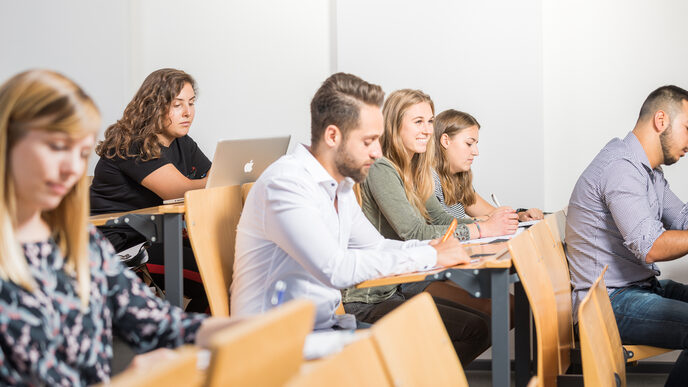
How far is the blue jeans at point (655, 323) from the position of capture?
245cm

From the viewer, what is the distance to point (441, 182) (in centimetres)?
373

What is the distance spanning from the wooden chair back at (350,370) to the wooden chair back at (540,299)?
34.3 inches

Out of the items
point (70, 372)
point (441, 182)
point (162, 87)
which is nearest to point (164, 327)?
point (70, 372)

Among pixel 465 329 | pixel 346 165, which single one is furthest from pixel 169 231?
pixel 465 329

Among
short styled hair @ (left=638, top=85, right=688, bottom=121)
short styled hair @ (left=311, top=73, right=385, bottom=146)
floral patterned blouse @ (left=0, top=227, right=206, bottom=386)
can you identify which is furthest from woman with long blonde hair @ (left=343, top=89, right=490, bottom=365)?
floral patterned blouse @ (left=0, top=227, right=206, bottom=386)

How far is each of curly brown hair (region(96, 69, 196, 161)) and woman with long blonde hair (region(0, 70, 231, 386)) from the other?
204 cm

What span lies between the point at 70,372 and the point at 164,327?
0.71 ft

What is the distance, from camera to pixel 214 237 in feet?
7.30

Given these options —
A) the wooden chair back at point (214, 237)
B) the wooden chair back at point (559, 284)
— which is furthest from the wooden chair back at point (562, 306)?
the wooden chair back at point (214, 237)

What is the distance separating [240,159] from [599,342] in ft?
5.23

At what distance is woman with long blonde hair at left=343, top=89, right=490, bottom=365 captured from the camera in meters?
2.68

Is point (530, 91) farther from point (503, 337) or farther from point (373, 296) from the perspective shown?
point (503, 337)

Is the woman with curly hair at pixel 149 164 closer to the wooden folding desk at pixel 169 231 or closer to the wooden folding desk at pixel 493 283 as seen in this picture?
the wooden folding desk at pixel 169 231

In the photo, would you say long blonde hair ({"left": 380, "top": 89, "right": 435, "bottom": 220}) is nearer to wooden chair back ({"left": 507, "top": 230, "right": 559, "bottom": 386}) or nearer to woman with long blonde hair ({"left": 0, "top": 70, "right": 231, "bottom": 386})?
wooden chair back ({"left": 507, "top": 230, "right": 559, "bottom": 386})
